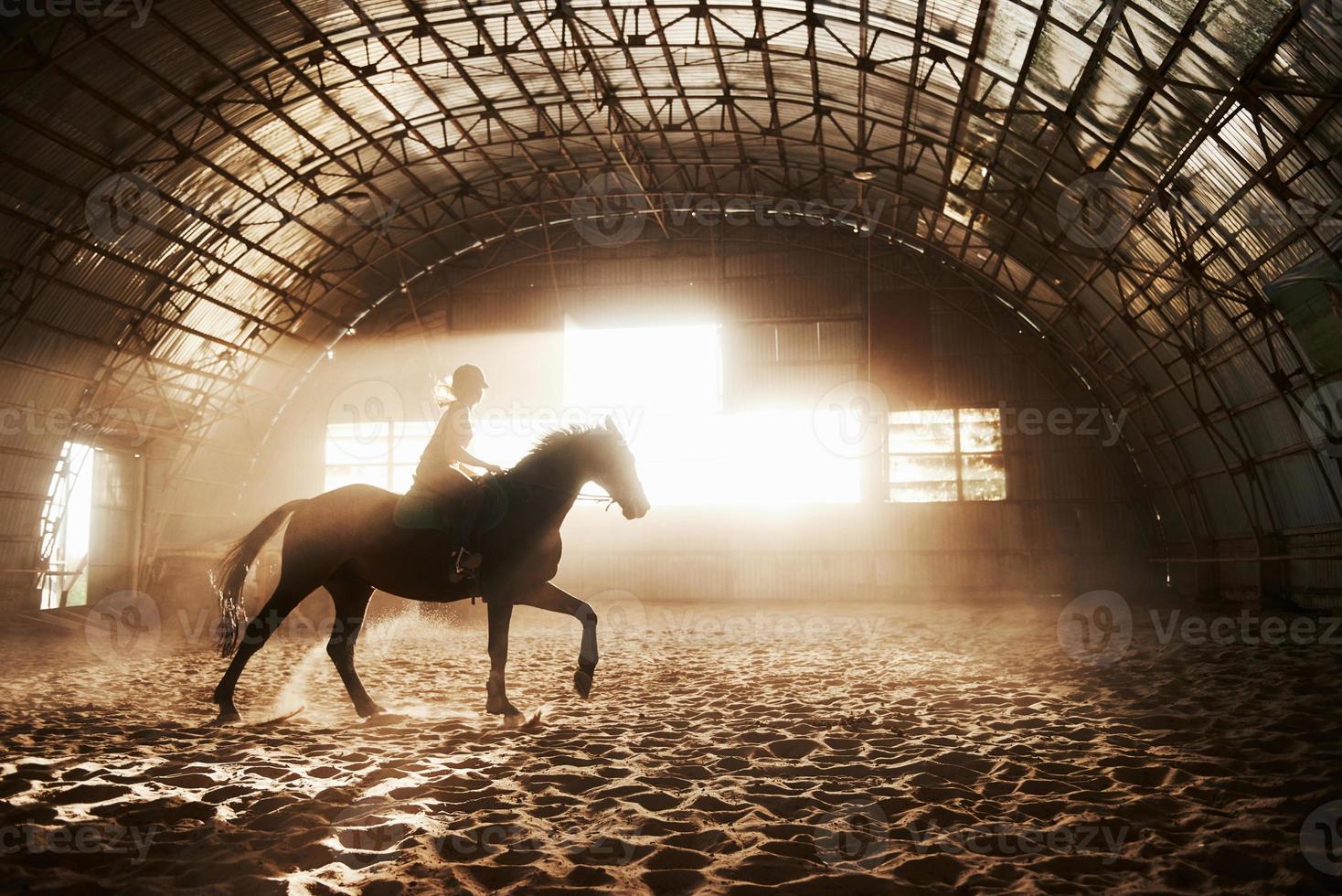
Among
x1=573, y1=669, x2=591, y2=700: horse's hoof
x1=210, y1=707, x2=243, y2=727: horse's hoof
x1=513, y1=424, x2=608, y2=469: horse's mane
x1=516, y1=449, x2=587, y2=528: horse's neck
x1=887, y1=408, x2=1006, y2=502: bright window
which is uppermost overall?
x1=887, y1=408, x2=1006, y2=502: bright window

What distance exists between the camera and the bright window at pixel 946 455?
21.8 meters

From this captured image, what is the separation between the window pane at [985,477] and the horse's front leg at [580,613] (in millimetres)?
16958

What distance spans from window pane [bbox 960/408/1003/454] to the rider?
17.5 metres

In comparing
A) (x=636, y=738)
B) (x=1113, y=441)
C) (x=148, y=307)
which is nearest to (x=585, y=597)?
(x=148, y=307)

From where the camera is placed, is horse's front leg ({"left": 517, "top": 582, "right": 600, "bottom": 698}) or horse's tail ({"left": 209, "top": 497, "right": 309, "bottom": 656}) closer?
horse's front leg ({"left": 517, "top": 582, "right": 600, "bottom": 698})

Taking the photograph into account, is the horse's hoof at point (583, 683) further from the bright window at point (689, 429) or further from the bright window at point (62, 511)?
the bright window at point (62, 511)

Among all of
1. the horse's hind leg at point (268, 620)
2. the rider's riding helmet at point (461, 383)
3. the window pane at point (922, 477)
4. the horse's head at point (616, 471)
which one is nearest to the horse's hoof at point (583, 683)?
the horse's head at point (616, 471)

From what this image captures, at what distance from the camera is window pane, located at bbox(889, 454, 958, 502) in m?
21.9

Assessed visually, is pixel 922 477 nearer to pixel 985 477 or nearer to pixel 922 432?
pixel 922 432

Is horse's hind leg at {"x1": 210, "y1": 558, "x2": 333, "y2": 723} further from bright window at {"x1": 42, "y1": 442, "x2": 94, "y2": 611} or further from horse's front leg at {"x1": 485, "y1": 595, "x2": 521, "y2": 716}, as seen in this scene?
bright window at {"x1": 42, "y1": 442, "x2": 94, "y2": 611}

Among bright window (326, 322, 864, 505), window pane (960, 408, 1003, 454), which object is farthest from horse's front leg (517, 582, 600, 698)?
window pane (960, 408, 1003, 454)

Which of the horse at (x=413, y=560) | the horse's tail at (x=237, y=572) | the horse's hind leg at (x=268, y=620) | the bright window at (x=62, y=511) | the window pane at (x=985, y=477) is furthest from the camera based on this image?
the window pane at (x=985, y=477)

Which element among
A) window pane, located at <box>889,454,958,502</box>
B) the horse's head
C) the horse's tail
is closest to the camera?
the horse's tail

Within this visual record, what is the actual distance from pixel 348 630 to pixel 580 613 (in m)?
2.00
